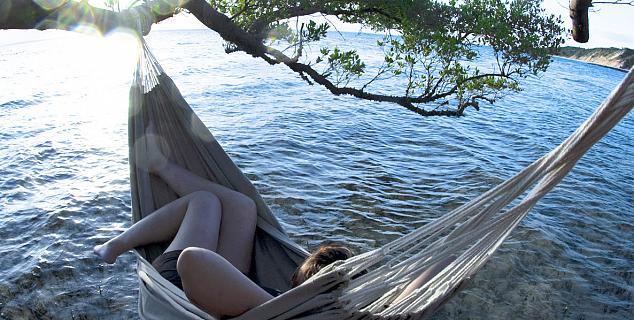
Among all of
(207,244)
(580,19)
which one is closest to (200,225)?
(207,244)

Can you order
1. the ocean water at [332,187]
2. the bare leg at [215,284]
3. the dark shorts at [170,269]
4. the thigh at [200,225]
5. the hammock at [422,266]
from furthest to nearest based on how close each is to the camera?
the ocean water at [332,187] → the thigh at [200,225] → the dark shorts at [170,269] → the bare leg at [215,284] → the hammock at [422,266]

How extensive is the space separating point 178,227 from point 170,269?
1.01ft

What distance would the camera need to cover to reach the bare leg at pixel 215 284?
63.6 inches

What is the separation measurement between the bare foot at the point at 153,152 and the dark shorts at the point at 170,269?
2.05ft

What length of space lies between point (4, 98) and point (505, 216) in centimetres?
1308

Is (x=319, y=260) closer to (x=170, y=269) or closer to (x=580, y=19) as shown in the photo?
(x=170, y=269)

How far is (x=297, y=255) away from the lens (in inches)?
94.8

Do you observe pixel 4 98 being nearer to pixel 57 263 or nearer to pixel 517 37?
pixel 57 263

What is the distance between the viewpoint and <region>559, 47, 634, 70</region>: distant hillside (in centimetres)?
3684

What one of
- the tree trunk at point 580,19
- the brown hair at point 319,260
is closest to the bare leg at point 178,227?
the brown hair at point 319,260

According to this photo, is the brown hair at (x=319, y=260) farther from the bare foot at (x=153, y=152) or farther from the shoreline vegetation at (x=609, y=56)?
the shoreline vegetation at (x=609, y=56)

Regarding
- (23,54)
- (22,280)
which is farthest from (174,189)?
(23,54)

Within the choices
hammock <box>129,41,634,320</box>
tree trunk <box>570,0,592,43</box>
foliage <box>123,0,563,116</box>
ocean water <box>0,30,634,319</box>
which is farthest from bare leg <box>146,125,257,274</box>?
tree trunk <box>570,0,592,43</box>

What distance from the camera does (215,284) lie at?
5.33 ft
